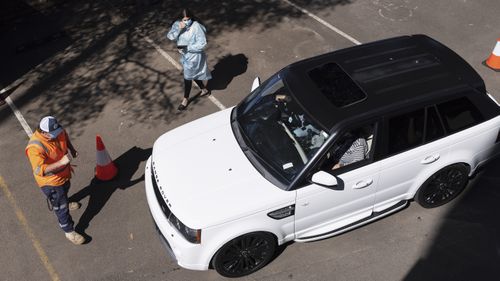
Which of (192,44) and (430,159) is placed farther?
(192,44)

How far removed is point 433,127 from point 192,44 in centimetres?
405

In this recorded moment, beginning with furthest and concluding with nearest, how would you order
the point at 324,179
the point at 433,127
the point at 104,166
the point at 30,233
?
the point at 104,166 → the point at 30,233 → the point at 433,127 → the point at 324,179

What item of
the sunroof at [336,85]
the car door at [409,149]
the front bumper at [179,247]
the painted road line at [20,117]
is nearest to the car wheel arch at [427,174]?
the car door at [409,149]

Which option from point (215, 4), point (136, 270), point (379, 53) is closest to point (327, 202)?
point (379, 53)

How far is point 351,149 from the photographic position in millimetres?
6062

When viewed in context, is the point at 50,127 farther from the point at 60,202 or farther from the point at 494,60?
the point at 494,60

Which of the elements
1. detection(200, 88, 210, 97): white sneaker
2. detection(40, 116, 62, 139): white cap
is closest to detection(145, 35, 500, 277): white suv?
detection(40, 116, 62, 139): white cap

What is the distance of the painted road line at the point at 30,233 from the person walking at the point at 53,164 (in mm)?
401

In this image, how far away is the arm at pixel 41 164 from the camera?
6227 millimetres

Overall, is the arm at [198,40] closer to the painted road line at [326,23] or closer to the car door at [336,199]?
the car door at [336,199]

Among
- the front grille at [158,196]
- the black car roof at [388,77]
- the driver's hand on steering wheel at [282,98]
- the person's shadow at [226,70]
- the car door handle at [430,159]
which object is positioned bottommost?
the person's shadow at [226,70]

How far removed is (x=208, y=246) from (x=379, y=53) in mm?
3302

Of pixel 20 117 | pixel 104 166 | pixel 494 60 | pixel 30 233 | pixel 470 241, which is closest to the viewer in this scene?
pixel 470 241

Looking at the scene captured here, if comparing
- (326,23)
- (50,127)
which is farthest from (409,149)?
(326,23)
